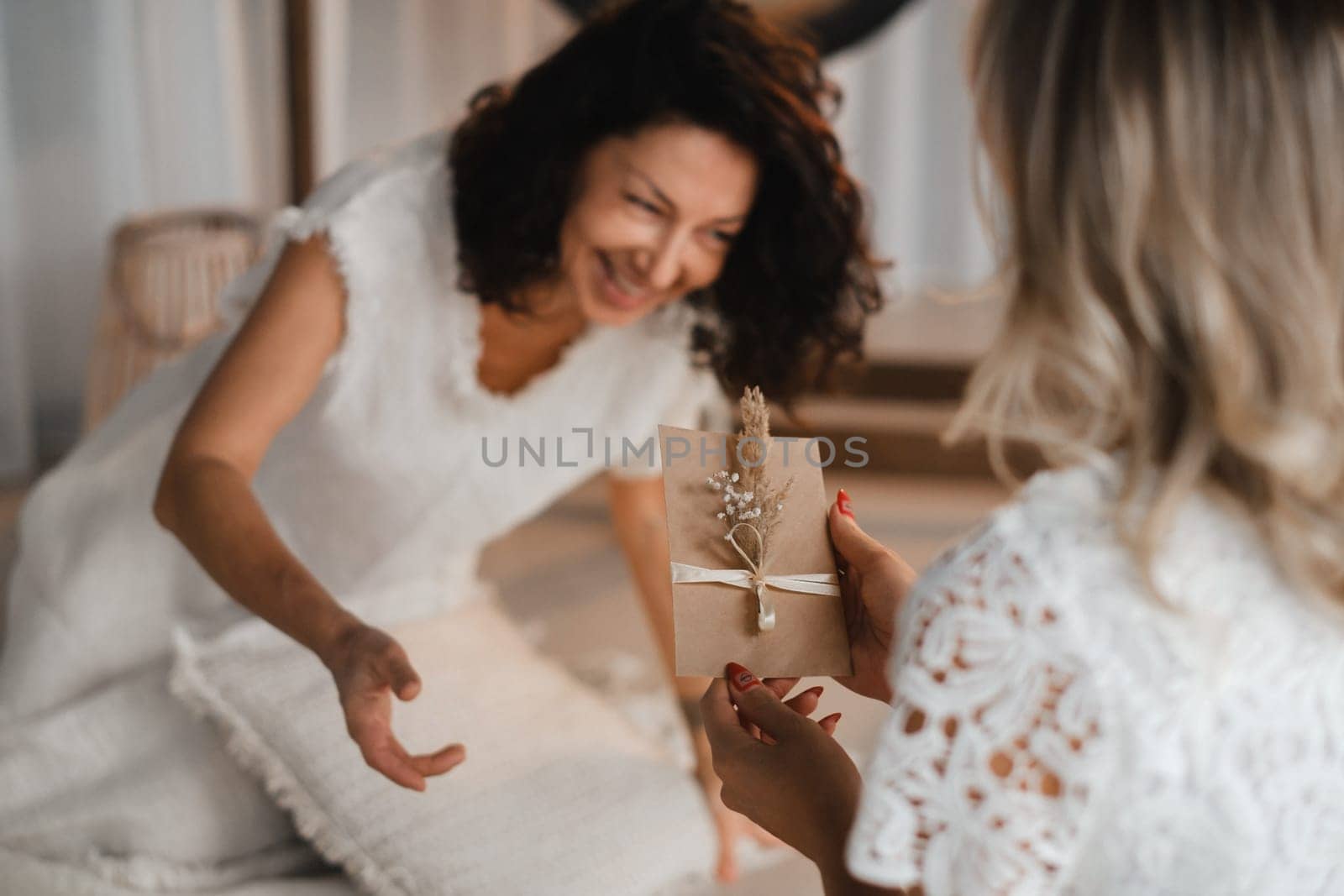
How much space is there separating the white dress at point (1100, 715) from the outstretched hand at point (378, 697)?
31 cm

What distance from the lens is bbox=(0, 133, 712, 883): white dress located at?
108 centimetres

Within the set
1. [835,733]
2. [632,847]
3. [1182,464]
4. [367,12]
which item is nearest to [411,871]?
[632,847]

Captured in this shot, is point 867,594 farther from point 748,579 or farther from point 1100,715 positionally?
point 1100,715

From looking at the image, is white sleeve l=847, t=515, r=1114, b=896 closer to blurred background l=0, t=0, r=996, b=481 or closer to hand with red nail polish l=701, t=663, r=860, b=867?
hand with red nail polish l=701, t=663, r=860, b=867

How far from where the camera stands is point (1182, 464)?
0.55 meters

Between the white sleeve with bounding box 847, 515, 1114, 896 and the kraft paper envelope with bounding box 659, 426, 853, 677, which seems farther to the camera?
the kraft paper envelope with bounding box 659, 426, 853, 677

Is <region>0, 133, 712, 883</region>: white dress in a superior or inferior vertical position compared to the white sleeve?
inferior

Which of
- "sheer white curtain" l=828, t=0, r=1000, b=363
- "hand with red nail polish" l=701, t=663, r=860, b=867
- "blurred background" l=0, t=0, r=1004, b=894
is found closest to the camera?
"hand with red nail polish" l=701, t=663, r=860, b=867

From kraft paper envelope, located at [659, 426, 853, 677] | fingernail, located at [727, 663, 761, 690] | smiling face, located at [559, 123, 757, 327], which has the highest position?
smiling face, located at [559, 123, 757, 327]

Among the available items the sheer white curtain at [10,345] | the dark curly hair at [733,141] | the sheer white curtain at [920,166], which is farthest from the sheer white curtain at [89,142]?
the dark curly hair at [733,141]

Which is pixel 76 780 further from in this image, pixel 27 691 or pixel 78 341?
Result: pixel 78 341

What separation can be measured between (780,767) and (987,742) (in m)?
0.18

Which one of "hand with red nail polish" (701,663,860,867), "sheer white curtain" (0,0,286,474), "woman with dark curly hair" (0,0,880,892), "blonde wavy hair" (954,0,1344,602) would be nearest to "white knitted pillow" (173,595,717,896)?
"woman with dark curly hair" (0,0,880,892)

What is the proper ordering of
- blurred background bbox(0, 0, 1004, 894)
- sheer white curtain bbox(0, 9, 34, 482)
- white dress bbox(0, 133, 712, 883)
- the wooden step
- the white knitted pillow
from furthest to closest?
the wooden step < sheer white curtain bbox(0, 9, 34, 482) < blurred background bbox(0, 0, 1004, 894) < white dress bbox(0, 133, 712, 883) < the white knitted pillow
